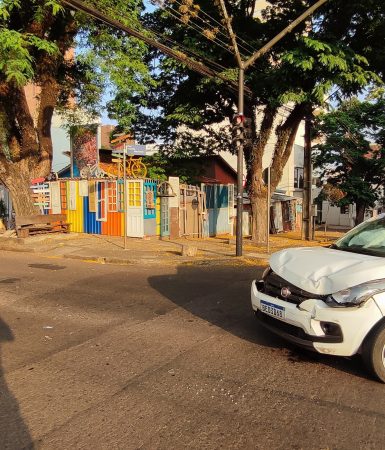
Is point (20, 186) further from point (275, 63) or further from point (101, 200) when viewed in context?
point (275, 63)

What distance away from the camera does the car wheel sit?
4.31 metres

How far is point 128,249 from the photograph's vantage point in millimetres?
14211

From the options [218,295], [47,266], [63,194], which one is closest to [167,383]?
[218,295]

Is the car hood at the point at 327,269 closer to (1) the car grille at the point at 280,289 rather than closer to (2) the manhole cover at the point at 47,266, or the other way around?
(1) the car grille at the point at 280,289

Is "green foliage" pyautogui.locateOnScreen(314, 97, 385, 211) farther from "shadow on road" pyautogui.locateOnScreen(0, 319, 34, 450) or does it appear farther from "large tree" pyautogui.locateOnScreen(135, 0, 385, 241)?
"shadow on road" pyautogui.locateOnScreen(0, 319, 34, 450)

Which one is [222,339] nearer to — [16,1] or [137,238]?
[16,1]

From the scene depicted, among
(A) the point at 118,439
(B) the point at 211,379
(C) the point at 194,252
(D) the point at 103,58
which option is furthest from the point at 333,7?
(A) the point at 118,439

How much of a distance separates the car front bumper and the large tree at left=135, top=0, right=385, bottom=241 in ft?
32.1

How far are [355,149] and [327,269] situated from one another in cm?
1782

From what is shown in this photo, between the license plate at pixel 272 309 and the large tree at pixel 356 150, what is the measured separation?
1685 centimetres

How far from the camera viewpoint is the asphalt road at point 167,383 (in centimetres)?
349

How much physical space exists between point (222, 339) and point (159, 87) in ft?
52.7

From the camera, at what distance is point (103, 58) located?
48.2ft

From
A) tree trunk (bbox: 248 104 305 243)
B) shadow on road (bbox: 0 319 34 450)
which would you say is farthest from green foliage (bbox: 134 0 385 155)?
shadow on road (bbox: 0 319 34 450)
